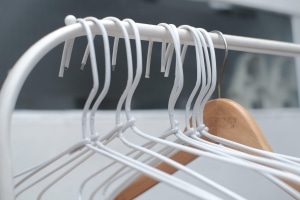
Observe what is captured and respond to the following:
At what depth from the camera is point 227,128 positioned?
0.48m

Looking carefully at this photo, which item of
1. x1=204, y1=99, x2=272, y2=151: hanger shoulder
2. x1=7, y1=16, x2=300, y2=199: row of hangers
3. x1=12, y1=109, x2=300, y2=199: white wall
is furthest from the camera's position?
x1=12, y1=109, x2=300, y2=199: white wall

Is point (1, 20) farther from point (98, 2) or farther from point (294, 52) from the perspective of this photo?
point (294, 52)

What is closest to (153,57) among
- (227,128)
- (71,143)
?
(71,143)

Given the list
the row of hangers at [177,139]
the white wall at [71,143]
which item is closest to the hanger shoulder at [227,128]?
the row of hangers at [177,139]

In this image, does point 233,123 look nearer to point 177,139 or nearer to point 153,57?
point 177,139

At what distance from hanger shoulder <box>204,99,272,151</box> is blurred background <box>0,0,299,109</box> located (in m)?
0.42

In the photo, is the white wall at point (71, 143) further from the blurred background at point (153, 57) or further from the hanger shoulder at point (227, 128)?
the hanger shoulder at point (227, 128)

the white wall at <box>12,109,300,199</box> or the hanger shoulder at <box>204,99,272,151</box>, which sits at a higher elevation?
the hanger shoulder at <box>204,99,272,151</box>

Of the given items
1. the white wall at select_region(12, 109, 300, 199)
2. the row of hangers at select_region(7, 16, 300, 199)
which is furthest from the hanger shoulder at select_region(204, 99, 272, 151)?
the white wall at select_region(12, 109, 300, 199)

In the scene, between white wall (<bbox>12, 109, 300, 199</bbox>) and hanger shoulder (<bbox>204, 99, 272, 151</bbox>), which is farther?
white wall (<bbox>12, 109, 300, 199</bbox>)

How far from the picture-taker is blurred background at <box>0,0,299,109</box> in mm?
784

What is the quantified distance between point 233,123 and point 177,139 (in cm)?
9

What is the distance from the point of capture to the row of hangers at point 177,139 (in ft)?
1.10

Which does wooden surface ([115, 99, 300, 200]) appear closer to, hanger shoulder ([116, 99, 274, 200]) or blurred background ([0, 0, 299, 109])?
hanger shoulder ([116, 99, 274, 200])
